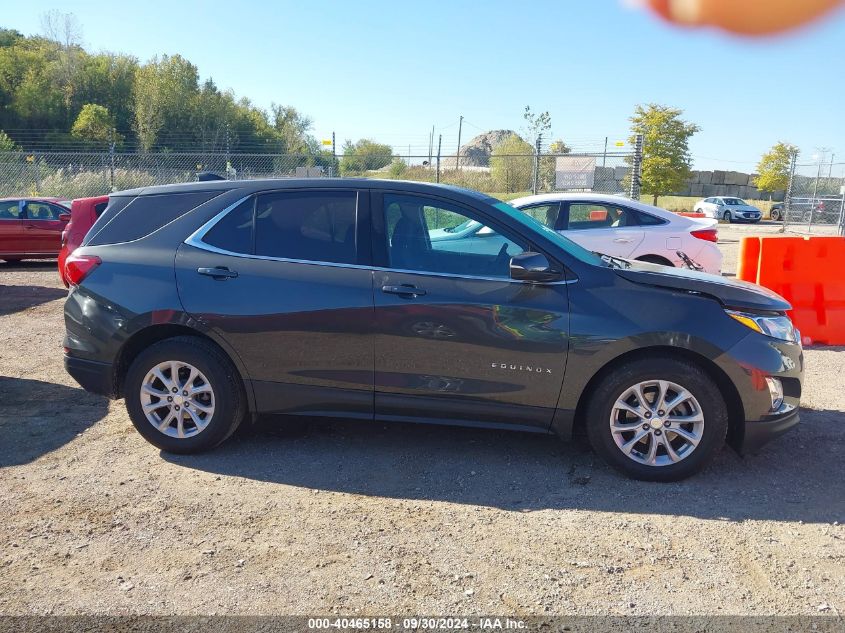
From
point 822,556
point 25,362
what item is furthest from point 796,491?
point 25,362

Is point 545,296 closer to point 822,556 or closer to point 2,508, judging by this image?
point 822,556

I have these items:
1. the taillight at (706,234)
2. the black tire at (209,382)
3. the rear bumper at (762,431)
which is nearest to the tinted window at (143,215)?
the black tire at (209,382)

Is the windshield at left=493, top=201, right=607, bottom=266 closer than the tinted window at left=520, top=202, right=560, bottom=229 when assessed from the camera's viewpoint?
Yes

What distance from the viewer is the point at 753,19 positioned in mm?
4152

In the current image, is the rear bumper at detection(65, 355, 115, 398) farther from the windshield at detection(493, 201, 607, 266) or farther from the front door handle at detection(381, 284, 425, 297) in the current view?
the windshield at detection(493, 201, 607, 266)

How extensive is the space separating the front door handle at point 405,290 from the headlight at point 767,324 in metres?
1.85

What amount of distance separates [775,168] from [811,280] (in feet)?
146

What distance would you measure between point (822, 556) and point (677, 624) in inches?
41.4

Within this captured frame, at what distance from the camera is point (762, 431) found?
411cm

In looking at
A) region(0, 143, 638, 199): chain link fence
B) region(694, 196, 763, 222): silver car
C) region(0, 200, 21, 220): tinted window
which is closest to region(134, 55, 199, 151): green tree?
region(0, 143, 638, 199): chain link fence

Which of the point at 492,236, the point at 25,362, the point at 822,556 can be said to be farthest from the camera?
the point at 25,362

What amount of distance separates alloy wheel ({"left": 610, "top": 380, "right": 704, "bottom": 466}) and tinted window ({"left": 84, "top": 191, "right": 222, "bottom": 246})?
9.77 ft

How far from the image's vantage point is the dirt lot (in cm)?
304

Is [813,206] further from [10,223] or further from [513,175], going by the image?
[10,223]
